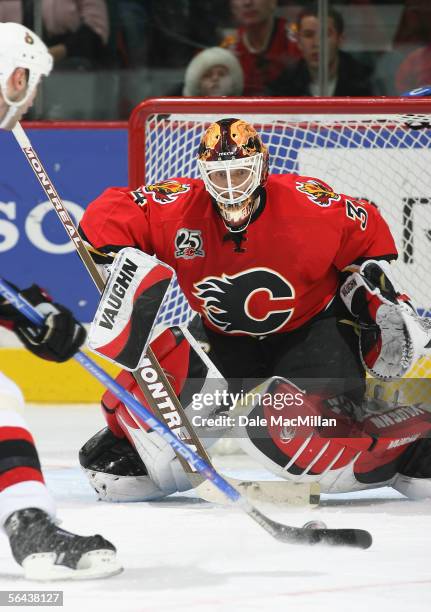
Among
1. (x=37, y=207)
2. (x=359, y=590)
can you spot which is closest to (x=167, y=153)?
(x=37, y=207)

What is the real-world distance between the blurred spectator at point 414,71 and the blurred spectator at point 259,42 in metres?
0.40

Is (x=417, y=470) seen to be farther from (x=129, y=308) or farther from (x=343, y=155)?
(x=343, y=155)

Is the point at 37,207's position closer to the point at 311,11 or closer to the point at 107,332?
the point at 311,11

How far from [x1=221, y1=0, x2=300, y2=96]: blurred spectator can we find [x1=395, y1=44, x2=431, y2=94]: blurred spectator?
399mm

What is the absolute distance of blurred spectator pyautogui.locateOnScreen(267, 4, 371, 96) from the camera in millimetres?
4461

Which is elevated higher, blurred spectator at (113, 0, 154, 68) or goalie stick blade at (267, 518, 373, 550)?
blurred spectator at (113, 0, 154, 68)

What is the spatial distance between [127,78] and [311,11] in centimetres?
68

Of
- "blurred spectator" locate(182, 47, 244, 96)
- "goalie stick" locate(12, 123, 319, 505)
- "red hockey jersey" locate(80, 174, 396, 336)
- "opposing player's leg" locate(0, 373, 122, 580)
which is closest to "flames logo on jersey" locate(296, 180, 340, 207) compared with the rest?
"red hockey jersey" locate(80, 174, 396, 336)

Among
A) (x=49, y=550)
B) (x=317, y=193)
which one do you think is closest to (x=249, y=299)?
(x=317, y=193)

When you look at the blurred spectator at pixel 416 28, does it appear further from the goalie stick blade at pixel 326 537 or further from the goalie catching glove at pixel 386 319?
the goalie stick blade at pixel 326 537

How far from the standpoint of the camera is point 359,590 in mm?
2000

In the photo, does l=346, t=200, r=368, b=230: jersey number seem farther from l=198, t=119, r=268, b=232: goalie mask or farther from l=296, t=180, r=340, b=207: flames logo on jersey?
l=198, t=119, r=268, b=232: goalie mask

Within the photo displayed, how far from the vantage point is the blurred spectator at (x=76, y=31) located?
14.8 ft

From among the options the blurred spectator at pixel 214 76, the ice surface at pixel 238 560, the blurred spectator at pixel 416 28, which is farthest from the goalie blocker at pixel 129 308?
the blurred spectator at pixel 416 28
